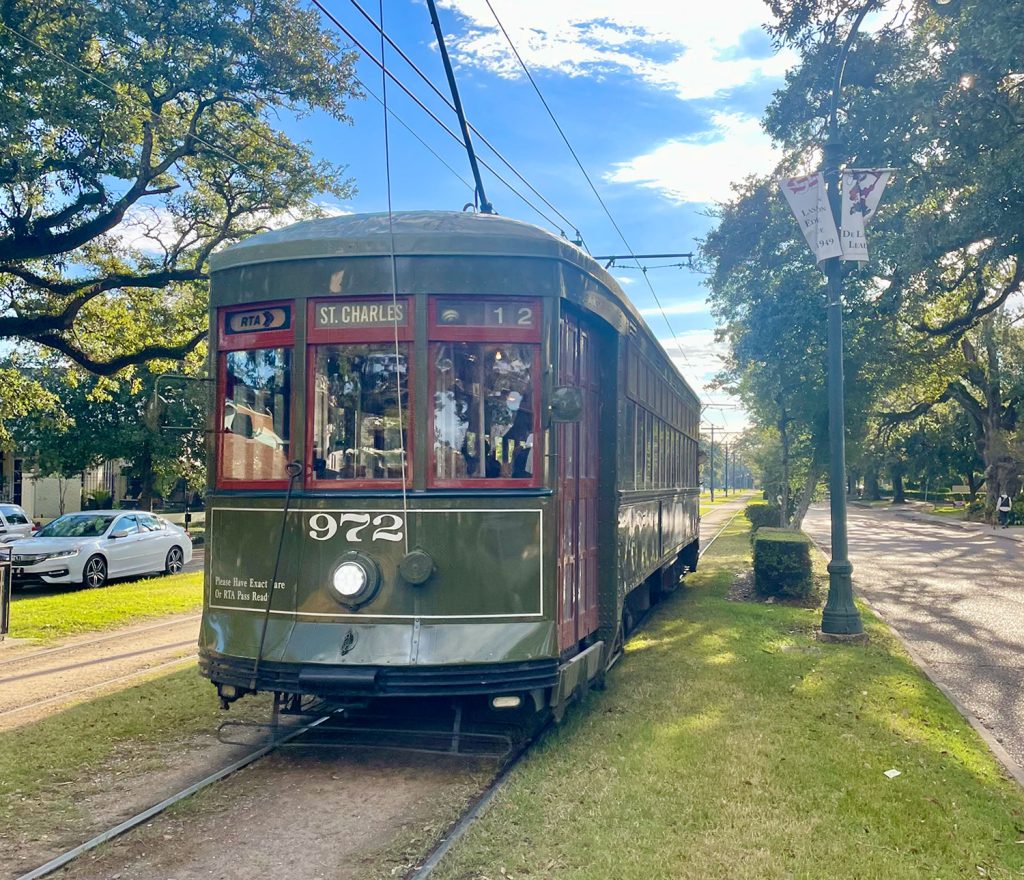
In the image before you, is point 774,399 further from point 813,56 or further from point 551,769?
point 551,769

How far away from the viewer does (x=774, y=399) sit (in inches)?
879

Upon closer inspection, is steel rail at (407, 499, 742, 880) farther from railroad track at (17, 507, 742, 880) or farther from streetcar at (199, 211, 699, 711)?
→ streetcar at (199, 211, 699, 711)

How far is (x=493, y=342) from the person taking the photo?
568cm

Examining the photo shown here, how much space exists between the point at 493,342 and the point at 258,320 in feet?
5.16

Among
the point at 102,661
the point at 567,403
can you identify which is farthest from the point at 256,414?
the point at 102,661

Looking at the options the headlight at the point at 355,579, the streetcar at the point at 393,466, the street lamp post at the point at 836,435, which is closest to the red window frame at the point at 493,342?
the streetcar at the point at 393,466

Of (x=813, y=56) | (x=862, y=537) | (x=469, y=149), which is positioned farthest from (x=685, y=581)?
(x=862, y=537)

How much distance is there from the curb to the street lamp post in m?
0.75

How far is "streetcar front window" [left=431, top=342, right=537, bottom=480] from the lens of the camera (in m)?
5.63

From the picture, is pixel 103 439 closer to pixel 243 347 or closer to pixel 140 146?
pixel 140 146

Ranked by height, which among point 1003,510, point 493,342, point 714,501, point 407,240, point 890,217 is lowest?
point 714,501

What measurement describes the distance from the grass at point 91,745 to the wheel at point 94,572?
8.42 m

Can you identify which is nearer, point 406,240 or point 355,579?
point 355,579

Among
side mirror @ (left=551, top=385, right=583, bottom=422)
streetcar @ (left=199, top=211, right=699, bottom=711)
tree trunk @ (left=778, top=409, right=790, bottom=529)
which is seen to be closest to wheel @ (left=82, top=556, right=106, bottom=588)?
streetcar @ (left=199, top=211, right=699, bottom=711)
